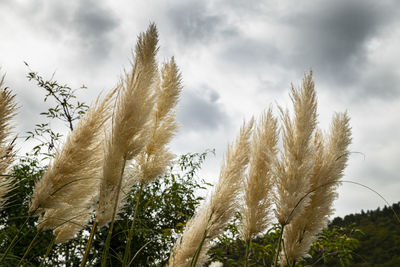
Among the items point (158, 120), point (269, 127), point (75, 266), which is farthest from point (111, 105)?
point (75, 266)

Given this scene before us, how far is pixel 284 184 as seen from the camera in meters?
2.18

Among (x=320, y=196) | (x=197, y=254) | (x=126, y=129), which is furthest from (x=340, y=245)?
(x=126, y=129)

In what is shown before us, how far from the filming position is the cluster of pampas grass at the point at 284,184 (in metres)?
2.13

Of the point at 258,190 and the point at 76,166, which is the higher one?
the point at 258,190

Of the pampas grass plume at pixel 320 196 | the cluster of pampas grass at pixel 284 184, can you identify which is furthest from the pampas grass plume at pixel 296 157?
the pampas grass plume at pixel 320 196

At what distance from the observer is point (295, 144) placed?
222cm

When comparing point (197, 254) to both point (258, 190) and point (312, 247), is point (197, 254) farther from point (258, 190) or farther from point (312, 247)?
point (312, 247)

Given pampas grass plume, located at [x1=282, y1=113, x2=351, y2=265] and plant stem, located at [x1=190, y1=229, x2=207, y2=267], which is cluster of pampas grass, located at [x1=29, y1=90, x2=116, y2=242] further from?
pampas grass plume, located at [x1=282, y1=113, x2=351, y2=265]

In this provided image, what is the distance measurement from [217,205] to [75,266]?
171 inches

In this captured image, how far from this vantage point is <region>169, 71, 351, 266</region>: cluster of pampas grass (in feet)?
7.00

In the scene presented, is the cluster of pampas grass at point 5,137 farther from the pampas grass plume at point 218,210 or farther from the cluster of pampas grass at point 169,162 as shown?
the pampas grass plume at point 218,210

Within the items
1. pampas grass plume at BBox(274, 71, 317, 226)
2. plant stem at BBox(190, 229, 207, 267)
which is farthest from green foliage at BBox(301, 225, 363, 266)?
plant stem at BBox(190, 229, 207, 267)

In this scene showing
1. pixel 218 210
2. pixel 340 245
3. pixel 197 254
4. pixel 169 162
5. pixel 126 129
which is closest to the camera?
pixel 126 129

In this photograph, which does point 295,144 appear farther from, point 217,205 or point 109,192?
point 109,192
